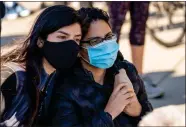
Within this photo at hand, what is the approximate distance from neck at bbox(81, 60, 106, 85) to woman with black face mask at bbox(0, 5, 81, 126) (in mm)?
142

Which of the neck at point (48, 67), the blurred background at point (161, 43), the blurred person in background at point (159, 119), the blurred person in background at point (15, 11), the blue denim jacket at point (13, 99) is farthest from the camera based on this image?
the blurred person in background at point (15, 11)

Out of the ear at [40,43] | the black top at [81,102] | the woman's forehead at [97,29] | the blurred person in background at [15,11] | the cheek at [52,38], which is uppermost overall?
the cheek at [52,38]

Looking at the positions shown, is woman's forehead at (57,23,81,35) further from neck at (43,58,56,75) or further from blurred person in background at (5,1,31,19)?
blurred person in background at (5,1,31,19)

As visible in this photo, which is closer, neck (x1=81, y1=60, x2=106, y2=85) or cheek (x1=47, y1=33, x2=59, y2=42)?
cheek (x1=47, y1=33, x2=59, y2=42)

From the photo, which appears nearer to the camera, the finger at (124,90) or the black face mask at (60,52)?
the black face mask at (60,52)

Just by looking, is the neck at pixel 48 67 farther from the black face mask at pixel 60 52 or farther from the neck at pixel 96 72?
the neck at pixel 96 72

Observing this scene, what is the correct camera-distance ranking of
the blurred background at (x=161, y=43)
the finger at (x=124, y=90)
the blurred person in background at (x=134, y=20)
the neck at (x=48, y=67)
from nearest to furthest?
the neck at (x=48, y=67) < the finger at (x=124, y=90) < the blurred person in background at (x=134, y=20) < the blurred background at (x=161, y=43)

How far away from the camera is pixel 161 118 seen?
2686mm

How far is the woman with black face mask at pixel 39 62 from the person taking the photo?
1994 millimetres

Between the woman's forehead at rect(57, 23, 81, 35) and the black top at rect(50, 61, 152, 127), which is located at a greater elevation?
the woman's forehead at rect(57, 23, 81, 35)

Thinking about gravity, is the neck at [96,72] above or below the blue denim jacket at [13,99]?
below

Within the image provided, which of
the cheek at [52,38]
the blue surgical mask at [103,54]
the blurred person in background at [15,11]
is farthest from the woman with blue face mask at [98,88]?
the blurred person in background at [15,11]

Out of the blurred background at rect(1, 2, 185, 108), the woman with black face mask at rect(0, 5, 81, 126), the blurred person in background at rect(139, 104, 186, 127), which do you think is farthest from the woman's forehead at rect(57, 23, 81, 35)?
the blurred background at rect(1, 2, 185, 108)

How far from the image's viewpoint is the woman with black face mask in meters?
1.99
